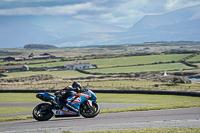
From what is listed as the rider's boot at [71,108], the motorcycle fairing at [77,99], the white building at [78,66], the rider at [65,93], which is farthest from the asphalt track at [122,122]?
the white building at [78,66]

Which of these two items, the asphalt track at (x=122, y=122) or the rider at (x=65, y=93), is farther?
the rider at (x=65, y=93)

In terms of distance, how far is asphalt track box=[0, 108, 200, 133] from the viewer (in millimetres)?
13070

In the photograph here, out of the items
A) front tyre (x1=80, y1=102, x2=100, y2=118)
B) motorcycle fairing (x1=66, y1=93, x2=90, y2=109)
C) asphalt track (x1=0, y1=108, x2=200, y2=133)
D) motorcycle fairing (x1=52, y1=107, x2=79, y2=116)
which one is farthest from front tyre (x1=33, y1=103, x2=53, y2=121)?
front tyre (x1=80, y1=102, x2=100, y2=118)

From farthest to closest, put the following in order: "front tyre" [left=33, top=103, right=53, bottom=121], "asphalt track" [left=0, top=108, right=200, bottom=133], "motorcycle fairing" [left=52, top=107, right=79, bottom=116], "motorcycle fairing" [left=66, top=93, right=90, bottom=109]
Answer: "front tyre" [left=33, top=103, right=53, bottom=121]
"motorcycle fairing" [left=52, top=107, right=79, bottom=116]
"motorcycle fairing" [left=66, top=93, right=90, bottom=109]
"asphalt track" [left=0, top=108, right=200, bottom=133]

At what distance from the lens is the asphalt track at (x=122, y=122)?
13.1 metres

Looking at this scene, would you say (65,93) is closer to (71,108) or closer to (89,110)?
(71,108)

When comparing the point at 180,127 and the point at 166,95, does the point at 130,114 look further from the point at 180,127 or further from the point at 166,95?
the point at 166,95

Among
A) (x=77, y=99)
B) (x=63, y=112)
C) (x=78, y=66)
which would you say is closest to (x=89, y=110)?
(x=77, y=99)

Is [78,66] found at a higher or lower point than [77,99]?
lower

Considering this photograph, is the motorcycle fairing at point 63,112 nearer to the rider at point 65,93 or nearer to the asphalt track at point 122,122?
the rider at point 65,93

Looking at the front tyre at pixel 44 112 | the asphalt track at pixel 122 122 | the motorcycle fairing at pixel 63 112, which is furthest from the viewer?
the front tyre at pixel 44 112

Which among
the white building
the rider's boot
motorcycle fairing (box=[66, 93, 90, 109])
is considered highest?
motorcycle fairing (box=[66, 93, 90, 109])

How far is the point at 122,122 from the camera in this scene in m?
14.1

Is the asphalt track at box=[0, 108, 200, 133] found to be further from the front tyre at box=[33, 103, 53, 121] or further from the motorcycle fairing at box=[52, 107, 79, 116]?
the front tyre at box=[33, 103, 53, 121]
